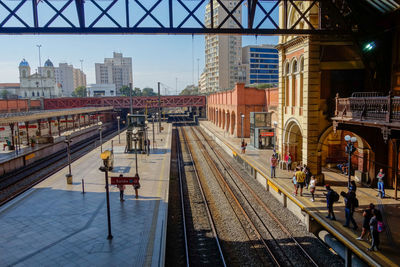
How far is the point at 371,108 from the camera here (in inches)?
538

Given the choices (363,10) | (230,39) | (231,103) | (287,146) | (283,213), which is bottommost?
(283,213)

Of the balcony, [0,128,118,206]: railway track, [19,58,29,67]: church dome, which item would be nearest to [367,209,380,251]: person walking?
the balcony

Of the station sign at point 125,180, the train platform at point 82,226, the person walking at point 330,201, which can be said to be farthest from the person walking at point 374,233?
the station sign at point 125,180

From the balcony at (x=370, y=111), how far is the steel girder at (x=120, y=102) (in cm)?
5387

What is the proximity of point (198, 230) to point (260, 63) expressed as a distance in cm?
12410

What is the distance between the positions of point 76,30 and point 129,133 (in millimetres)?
19518

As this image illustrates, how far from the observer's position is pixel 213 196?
19.0 meters

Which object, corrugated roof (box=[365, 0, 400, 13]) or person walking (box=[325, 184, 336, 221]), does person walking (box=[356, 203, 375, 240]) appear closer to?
person walking (box=[325, 184, 336, 221])

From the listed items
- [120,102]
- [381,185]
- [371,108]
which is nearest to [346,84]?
[371,108]

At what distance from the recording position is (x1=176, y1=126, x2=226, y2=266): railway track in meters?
11.6

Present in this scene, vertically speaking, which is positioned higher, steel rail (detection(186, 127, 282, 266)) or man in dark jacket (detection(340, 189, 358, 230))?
man in dark jacket (detection(340, 189, 358, 230))

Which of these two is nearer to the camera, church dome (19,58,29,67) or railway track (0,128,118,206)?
railway track (0,128,118,206)

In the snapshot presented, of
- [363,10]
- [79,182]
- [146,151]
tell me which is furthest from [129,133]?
[363,10]

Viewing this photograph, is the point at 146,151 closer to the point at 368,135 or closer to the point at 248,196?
the point at 248,196
